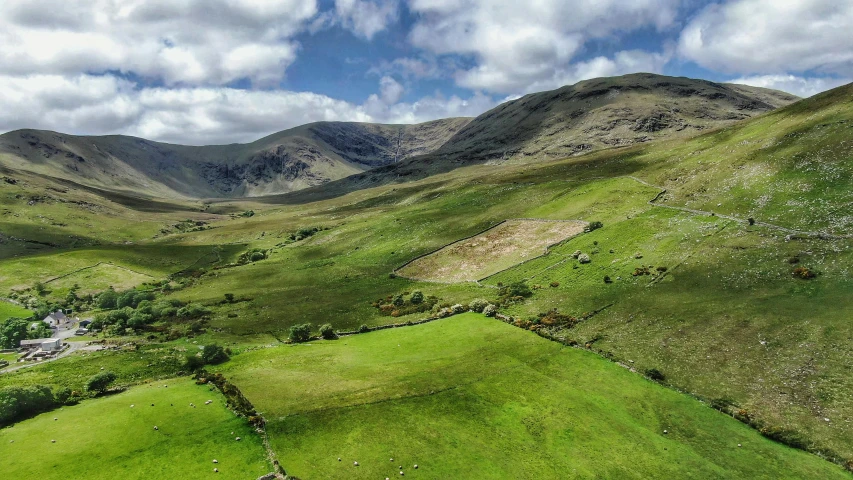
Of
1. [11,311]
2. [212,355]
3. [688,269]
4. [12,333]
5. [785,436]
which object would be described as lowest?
[785,436]

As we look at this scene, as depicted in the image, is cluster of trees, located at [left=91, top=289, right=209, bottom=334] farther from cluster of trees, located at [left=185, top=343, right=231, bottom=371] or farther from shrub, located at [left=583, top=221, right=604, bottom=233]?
shrub, located at [left=583, top=221, right=604, bottom=233]

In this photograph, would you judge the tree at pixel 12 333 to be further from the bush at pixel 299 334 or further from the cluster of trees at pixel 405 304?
the cluster of trees at pixel 405 304

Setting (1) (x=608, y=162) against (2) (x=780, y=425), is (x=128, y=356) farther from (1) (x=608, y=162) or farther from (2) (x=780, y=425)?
(1) (x=608, y=162)

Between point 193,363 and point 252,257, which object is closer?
point 193,363

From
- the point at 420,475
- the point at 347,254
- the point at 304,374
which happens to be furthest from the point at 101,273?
the point at 420,475

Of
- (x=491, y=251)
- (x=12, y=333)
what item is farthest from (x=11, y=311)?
(x=491, y=251)

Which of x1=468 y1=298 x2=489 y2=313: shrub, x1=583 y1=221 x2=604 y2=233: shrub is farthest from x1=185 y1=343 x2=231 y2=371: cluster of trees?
x1=583 y1=221 x2=604 y2=233: shrub

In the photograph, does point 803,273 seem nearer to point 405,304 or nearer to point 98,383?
point 405,304
